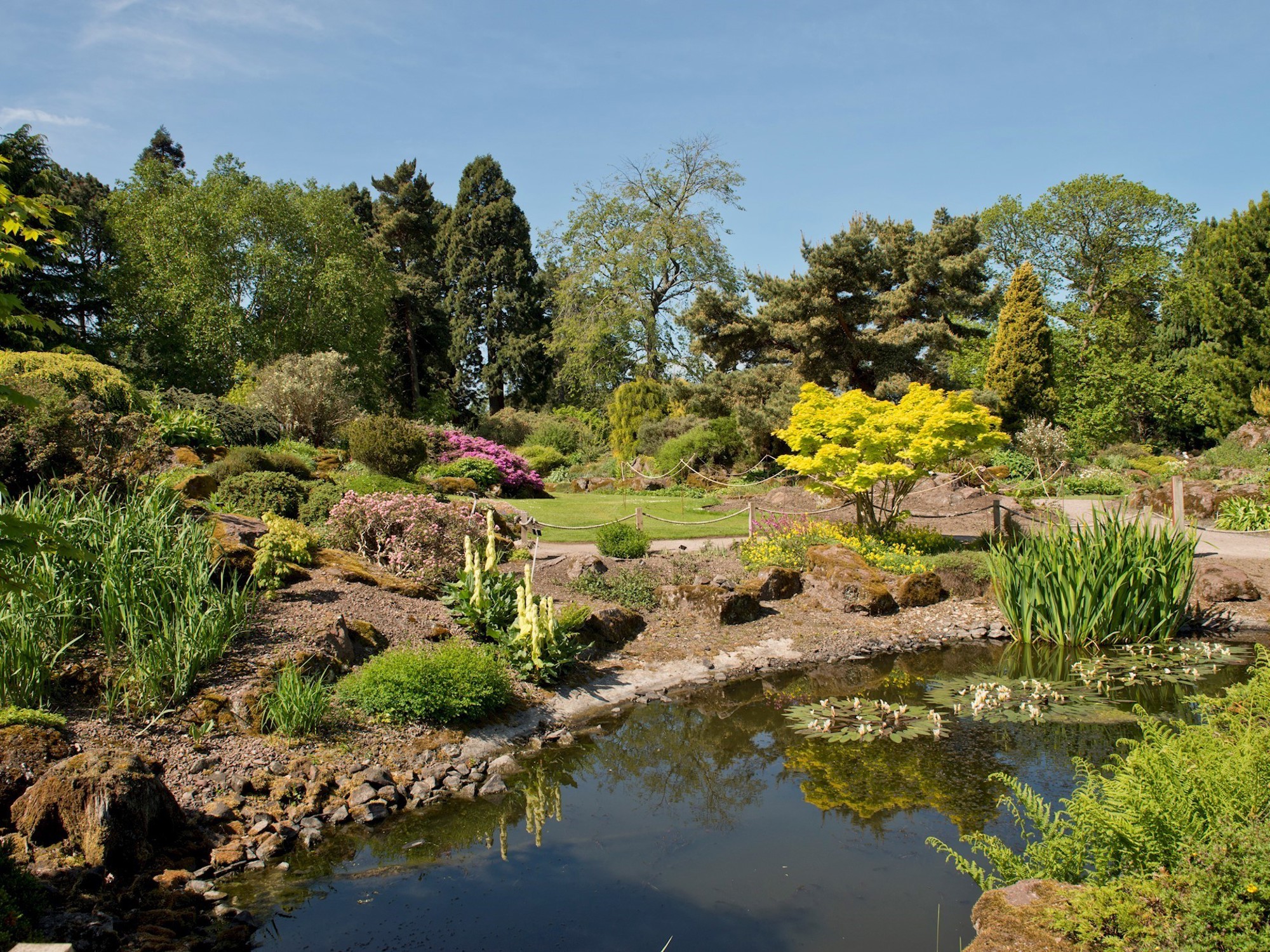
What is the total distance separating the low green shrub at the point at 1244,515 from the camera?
54.4ft

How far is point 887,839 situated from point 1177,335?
34813 millimetres

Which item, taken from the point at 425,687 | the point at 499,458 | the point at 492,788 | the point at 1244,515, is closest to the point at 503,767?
the point at 492,788

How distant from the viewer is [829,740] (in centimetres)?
749

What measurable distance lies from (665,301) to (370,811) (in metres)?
32.1

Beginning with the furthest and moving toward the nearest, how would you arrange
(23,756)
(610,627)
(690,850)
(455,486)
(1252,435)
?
(1252,435) → (455,486) → (610,627) → (690,850) → (23,756)

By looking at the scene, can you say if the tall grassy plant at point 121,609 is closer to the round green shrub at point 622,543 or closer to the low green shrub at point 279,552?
the low green shrub at point 279,552

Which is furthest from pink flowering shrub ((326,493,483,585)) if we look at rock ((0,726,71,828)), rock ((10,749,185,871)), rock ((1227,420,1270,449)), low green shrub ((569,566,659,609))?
rock ((1227,420,1270,449))

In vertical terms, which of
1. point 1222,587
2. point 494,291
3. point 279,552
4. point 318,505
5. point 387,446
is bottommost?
point 1222,587

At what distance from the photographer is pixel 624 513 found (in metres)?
18.5

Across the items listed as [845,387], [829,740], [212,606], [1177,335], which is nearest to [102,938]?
[212,606]

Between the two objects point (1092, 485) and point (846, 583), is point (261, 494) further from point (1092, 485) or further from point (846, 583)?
Answer: point (1092, 485)

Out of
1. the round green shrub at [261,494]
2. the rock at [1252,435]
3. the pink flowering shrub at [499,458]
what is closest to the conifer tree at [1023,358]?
the rock at [1252,435]

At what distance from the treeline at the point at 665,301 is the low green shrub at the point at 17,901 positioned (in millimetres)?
18312

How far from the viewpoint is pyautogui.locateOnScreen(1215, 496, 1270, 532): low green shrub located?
54.4ft
